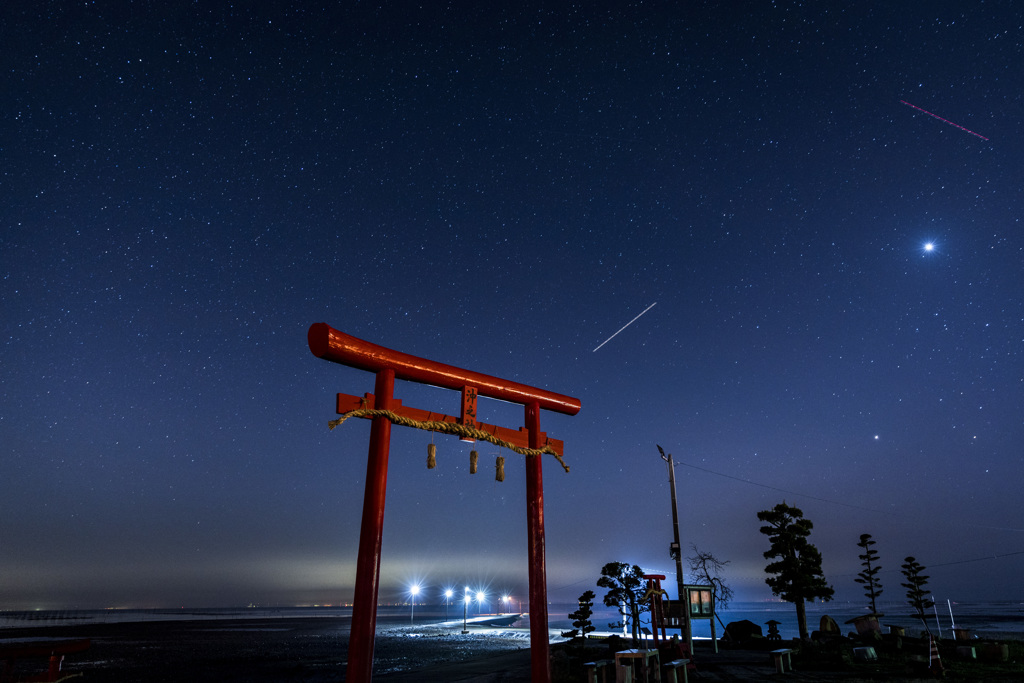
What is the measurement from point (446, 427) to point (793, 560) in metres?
30.6

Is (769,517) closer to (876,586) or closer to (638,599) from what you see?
(638,599)

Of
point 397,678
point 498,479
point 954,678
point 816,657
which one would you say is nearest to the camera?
point 498,479

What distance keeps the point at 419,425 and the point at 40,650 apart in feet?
49.8

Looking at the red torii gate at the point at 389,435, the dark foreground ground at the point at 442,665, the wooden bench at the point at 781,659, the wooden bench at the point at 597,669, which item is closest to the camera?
the red torii gate at the point at 389,435

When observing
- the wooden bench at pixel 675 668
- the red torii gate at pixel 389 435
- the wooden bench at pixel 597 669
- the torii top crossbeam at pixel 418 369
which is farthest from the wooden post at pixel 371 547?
the wooden bench at pixel 675 668

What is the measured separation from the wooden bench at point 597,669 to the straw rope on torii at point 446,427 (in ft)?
21.0

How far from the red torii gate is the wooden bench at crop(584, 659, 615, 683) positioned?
529cm

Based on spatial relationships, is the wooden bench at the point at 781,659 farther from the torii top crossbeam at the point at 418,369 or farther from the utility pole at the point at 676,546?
the torii top crossbeam at the point at 418,369

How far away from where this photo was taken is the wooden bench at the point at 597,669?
12969 mm

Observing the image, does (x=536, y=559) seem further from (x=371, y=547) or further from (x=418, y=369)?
(x=418, y=369)

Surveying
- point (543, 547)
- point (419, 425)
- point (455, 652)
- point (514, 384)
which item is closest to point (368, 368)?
point (419, 425)

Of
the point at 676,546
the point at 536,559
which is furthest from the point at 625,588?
the point at 536,559

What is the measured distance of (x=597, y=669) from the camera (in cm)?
1404

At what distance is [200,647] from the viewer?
184 feet
